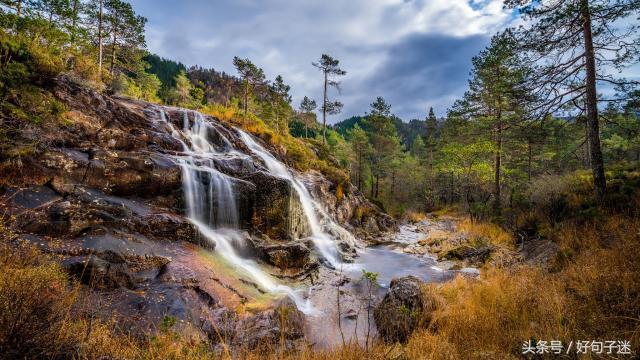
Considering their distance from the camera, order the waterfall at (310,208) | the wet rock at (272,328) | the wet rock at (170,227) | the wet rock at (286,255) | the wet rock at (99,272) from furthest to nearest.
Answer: the waterfall at (310,208)
the wet rock at (286,255)
the wet rock at (170,227)
the wet rock at (99,272)
the wet rock at (272,328)

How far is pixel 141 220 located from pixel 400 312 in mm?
6328

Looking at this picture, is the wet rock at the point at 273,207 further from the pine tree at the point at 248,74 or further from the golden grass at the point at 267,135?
the pine tree at the point at 248,74

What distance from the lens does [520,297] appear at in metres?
4.76

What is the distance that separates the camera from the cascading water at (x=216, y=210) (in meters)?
7.60

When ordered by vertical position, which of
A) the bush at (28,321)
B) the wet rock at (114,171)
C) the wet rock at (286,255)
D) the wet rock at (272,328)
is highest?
the wet rock at (114,171)

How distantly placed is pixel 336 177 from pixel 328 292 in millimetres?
12658

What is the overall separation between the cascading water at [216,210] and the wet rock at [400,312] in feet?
6.80

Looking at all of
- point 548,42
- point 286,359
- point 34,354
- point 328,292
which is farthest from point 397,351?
point 548,42

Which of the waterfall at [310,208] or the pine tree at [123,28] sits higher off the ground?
the pine tree at [123,28]

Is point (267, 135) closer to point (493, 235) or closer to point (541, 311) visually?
point (493, 235)

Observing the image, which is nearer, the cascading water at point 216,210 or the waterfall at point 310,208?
the cascading water at point 216,210

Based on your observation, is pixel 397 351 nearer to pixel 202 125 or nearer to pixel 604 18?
pixel 604 18

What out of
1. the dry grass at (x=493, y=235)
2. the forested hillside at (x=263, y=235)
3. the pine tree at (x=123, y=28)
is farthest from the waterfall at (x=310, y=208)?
the pine tree at (x=123, y=28)

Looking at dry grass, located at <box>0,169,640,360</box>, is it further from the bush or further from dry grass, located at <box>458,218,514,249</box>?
dry grass, located at <box>458,218,514,249</box>
